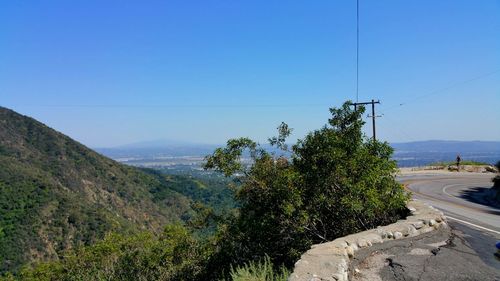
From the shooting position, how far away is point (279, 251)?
1129cm

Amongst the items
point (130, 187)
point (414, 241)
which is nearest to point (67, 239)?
point (130, 187)

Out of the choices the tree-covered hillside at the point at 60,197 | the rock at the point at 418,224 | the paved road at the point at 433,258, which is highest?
the rock at the point at 418,224

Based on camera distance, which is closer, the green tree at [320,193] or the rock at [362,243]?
the rock at [362,243]

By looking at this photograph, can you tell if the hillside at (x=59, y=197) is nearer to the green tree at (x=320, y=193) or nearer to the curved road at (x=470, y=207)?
the curved road at (x=470, y=207)

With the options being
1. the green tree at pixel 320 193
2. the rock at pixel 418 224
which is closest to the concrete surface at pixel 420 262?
the rock at pixel 418 224

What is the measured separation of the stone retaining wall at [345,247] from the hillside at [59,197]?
219 ft

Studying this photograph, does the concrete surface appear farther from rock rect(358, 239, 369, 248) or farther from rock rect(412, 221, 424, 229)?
rock rect(412, 221, 424, 229)

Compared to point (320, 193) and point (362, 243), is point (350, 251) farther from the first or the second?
point (320, 193)

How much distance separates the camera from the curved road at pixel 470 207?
9963 mm

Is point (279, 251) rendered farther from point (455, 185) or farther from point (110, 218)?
point (110, 218)

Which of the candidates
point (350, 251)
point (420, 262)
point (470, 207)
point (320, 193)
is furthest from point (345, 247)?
point (470, 207)

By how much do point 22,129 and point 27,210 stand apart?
178 feet

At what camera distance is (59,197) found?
92000 millimetres

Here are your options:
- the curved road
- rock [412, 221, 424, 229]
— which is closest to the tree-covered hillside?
the curved road
